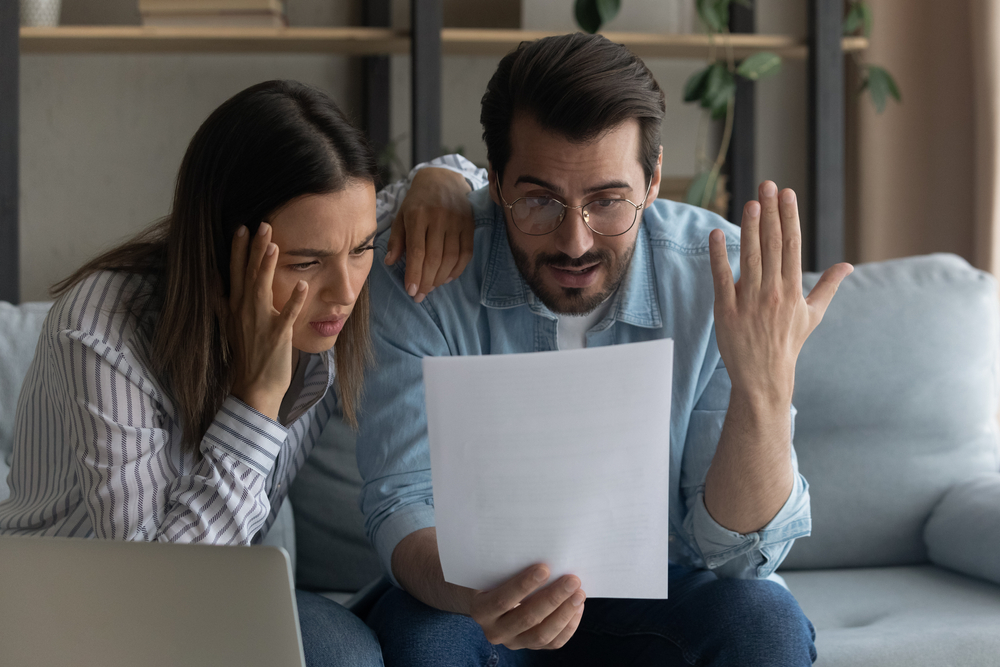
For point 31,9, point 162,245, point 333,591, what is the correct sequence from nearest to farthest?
point 162,245
point 333,591
point 31,9

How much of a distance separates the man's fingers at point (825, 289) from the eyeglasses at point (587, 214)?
243 mm

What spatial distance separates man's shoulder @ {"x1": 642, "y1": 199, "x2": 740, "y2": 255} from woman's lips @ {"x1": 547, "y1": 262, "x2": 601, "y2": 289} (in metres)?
0.16

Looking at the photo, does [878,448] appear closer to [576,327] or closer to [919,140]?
[576,327]

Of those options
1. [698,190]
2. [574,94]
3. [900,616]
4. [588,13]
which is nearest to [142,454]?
[574,94]

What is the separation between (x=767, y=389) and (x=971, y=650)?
0.52m

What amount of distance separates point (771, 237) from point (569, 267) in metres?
0.27

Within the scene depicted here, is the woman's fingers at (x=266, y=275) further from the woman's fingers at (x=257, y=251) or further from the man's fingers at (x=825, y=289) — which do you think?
the man's fingers at (x=825, y=289)

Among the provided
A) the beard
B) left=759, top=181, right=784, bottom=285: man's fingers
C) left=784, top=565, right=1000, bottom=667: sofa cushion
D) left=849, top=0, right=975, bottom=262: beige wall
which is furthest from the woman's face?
left=849, top=0, right=975, bottom=262: beige wall

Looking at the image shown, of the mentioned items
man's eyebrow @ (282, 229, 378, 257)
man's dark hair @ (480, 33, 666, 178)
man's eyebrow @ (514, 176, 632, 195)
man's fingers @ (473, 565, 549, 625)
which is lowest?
man's fingers @ (473, 565, 549, 625)

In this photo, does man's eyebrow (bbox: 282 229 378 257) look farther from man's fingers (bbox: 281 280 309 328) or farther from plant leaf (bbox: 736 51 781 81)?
plant leaf (bbox: 736 51 781 81)

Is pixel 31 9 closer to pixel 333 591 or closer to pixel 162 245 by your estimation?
pixel 162 245

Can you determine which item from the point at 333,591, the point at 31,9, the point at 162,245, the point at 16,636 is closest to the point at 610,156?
the point at 162,245

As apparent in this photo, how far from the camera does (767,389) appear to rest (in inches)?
38.3

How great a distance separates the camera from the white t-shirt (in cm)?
121
